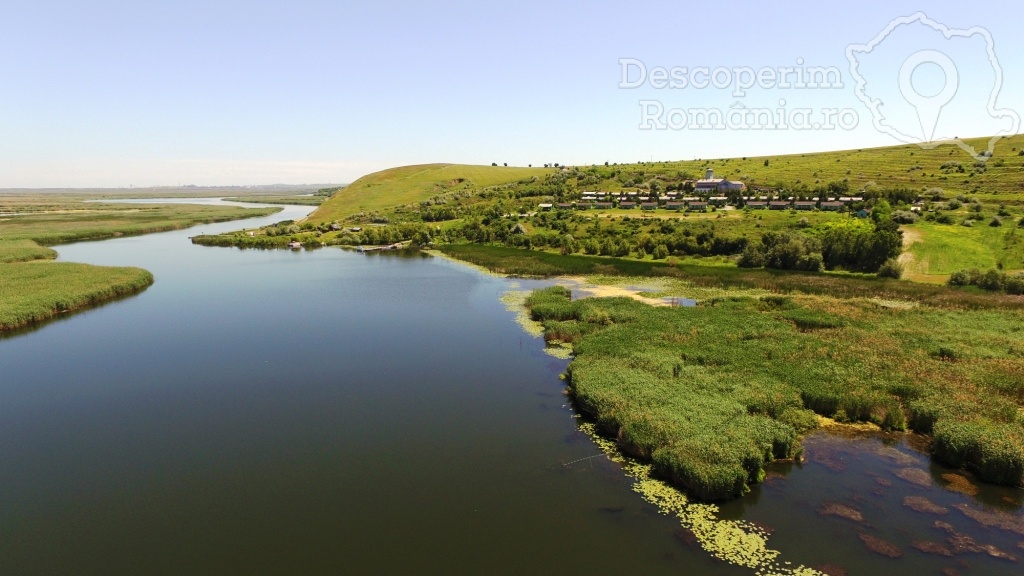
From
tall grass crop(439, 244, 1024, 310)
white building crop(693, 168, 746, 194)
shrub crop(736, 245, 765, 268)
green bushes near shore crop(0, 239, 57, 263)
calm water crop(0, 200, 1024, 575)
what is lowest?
calm water crop(0, 200, 1024, 575)

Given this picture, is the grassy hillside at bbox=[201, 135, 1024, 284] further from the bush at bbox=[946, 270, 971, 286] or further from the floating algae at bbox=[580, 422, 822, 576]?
the floating algae at bbox=[580, 422, 822, 576]

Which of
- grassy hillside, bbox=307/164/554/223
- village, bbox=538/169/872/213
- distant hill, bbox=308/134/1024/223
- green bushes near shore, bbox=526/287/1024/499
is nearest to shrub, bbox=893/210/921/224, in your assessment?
village, bbox=538/169/872/213

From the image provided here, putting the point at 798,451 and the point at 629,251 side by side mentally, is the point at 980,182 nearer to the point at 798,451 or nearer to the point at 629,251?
the point at 629,251

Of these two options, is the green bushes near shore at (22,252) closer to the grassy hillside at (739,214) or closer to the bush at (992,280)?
the grassy hillside at (739,214)

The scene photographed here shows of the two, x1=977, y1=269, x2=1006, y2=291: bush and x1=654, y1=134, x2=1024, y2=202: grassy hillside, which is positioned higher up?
x1=654, y1=134, x2=1024, y2=202: grassy hillside

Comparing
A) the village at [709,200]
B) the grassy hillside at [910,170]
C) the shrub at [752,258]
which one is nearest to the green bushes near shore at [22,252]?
the village at [709,200]

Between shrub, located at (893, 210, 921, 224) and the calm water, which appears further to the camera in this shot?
shrub, located at (893, 210, 921, 224)
